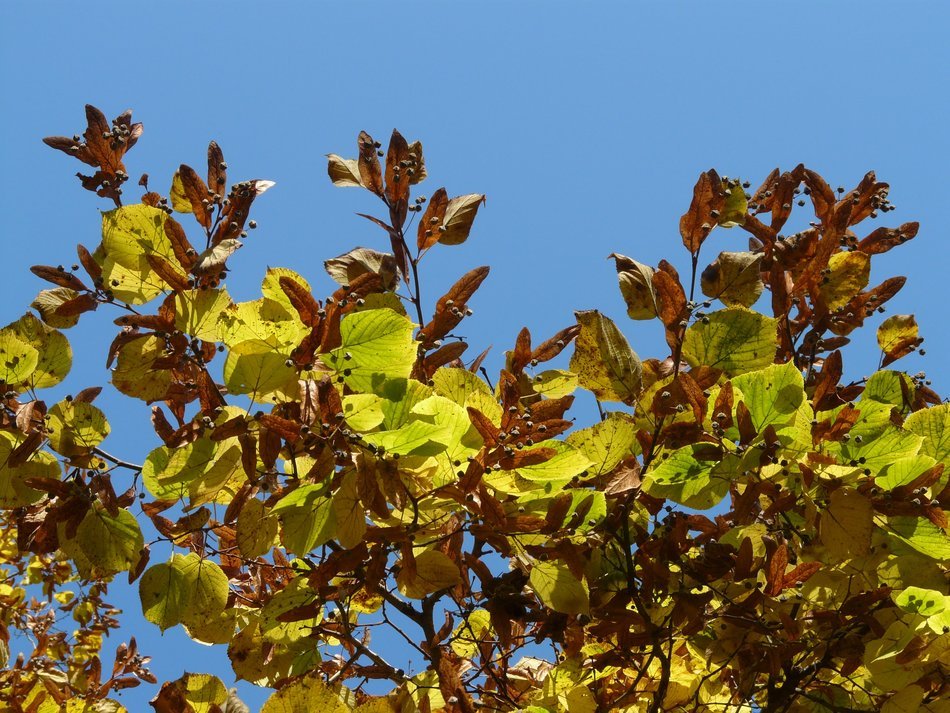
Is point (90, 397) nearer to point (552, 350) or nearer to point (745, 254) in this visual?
point (552, 350)

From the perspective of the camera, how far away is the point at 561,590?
4.83 feet

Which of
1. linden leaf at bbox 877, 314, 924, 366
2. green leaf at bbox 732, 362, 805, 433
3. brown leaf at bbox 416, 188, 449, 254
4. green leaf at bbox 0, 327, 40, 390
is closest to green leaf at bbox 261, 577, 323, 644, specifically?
green leaf at bbox 0, 327, 40, 390

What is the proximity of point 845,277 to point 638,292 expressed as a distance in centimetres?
73

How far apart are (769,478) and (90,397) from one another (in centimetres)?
135

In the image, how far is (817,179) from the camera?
2.19 metres

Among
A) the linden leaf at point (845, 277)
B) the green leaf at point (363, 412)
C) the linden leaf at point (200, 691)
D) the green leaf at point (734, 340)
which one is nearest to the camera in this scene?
the green leaf at point (363, 412)

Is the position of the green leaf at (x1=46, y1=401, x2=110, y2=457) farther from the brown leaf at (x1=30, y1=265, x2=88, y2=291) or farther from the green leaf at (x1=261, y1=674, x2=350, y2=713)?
the green leaf at (x1=261, y1=674, x2=350, y2=713)

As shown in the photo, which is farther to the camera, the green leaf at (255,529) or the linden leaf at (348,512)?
the green leaf at (255,529)

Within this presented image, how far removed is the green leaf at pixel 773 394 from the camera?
4.35 ft

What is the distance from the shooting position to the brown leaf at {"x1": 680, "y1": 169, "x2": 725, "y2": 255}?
157 centimetres

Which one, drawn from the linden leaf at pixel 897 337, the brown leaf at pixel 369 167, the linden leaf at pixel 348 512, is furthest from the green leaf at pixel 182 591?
the linden leaf at pixel 897 337

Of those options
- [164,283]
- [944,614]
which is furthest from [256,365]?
[944,614]

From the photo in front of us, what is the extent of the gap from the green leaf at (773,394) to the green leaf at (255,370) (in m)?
0.77

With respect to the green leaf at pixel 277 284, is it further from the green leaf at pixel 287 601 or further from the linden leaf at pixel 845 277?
the linden leaf at pixel 845 277
